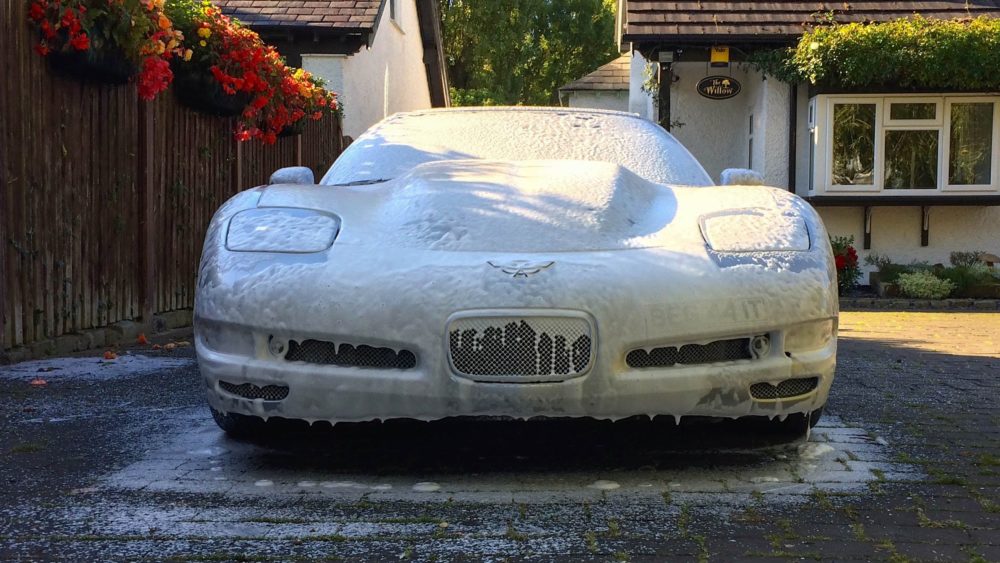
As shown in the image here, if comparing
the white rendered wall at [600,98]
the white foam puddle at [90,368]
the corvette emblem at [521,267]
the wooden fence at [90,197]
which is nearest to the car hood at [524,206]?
the corvette emblem at [521,267]

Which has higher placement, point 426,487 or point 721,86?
point 721,86

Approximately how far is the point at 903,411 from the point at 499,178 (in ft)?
6.69

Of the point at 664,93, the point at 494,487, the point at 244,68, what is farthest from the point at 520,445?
the point at 664,93

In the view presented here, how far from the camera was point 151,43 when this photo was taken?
653cm

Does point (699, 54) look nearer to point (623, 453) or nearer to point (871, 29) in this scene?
point (871, 29)

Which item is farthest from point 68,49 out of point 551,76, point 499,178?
point 551,76

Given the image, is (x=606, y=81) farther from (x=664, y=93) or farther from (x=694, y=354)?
(x=694, y=354)

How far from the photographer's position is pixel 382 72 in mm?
19469

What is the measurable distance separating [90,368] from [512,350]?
3329 millimetres

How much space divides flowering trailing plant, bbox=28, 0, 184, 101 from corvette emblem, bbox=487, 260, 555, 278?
146 inches

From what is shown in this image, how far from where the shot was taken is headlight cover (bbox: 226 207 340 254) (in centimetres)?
343

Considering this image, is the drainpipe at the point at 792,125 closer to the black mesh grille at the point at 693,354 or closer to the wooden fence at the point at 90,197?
the wooden fence at the point at 90,197

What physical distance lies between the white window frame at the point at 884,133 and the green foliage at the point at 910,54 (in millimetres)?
241

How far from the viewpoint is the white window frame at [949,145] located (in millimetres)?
14789
